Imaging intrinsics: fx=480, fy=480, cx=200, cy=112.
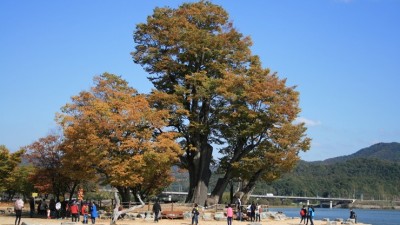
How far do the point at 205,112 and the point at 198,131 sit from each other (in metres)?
2.50

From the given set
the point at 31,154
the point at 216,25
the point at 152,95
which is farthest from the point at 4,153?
the point at 216,25

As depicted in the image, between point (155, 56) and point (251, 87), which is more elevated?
point (155, 56)

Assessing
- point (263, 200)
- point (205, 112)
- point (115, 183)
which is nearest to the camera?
point (115, 183)

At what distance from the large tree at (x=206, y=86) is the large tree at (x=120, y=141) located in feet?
15.3

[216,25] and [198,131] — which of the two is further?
[216,25]

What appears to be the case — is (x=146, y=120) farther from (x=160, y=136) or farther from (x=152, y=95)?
(x=152, y=95)

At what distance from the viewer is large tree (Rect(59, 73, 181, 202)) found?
3866cm

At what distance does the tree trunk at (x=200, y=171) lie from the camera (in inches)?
1833

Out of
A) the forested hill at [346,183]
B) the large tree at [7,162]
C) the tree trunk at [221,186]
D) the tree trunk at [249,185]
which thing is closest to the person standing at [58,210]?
the tree trunk at [221,186]

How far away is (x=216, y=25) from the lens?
4978cm

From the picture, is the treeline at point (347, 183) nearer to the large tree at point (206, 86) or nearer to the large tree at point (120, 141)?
the large tree at point (206, 86)

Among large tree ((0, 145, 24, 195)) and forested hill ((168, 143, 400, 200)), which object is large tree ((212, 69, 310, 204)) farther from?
forested hill ((168, 143, 400, 200))

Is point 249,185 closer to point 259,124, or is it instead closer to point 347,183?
point 259,124

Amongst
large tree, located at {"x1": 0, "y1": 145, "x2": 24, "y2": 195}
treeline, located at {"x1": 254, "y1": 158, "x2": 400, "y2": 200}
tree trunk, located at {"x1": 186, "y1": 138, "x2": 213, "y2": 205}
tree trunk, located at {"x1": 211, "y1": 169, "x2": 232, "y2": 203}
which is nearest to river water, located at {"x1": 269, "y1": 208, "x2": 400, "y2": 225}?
A: tree trunk, located at {"x1": 211, "y1": 169, "x2": 232, "y2": 203}
